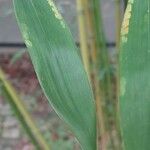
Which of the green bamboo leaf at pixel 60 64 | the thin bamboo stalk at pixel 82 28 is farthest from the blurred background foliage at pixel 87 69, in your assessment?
the green bamboo leaf at pixel 60 64

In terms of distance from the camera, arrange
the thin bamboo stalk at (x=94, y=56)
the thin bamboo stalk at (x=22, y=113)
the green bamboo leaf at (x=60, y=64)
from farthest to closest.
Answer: the thin bamboo stalk at (x=94, y=56) → the thin bamboo stalk at (x=22, y=113) → the green bamboo leaf at (x=60, y=64)

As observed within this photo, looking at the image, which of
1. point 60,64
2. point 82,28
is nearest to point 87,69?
point 82,28

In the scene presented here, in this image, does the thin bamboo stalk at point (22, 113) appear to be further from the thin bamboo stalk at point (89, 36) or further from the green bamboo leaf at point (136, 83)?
the green bamboo leaf at point (136, 83)

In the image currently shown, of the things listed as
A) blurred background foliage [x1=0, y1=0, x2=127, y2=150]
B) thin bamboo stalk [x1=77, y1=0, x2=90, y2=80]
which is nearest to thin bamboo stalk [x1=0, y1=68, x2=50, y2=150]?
blurred background foliage [x1=0, y1=0, x2=127, y2=150]

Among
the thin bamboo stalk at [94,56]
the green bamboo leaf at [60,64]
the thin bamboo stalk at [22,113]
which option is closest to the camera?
the green bamboo leaf at [60,64]

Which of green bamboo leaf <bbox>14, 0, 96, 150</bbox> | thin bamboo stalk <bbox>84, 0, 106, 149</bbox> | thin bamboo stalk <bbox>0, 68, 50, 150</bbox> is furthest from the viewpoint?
thin bamboo stalk <bbox>84, 0, 106, 149</bbox>

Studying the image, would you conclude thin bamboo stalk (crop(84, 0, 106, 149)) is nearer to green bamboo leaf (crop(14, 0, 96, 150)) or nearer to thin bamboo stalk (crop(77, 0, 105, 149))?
thin bamboo stalk (crop(77, 0, 105, 149))

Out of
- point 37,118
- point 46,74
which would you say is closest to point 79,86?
point 46,74

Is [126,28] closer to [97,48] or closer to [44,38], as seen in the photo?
[44,38]
